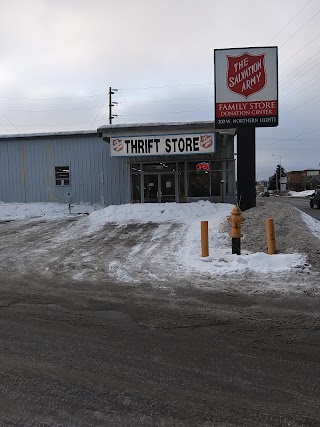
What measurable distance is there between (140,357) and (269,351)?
4.48 ft

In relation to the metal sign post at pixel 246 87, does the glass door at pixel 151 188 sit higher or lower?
lower

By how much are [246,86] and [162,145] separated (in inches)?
246

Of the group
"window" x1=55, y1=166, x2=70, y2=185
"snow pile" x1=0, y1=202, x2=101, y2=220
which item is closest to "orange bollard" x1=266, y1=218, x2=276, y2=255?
"snow pile" x1=0, y1=202, x2=101, y2=220

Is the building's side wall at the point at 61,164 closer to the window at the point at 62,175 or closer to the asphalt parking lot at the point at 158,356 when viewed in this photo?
the window at the point at 62,175

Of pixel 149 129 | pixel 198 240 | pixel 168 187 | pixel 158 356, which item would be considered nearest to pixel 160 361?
pixel 158 356

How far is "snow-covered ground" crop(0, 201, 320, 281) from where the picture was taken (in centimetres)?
797

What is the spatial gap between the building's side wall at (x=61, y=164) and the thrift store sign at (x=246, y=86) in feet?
30.3

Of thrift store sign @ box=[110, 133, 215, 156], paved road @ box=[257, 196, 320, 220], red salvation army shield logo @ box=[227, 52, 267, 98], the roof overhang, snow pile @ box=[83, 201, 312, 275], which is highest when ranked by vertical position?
red salvation army shield logo @ box=[227, 52, 267, 98]

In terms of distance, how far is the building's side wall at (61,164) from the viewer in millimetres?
24484

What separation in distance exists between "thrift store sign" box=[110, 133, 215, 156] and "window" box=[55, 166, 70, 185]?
197 inches

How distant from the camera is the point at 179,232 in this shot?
A: 45.2 ft

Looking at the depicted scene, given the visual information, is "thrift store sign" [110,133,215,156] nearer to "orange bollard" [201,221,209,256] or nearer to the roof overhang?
the roof overhang

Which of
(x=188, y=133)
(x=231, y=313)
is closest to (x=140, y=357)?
(x=231, y=313)

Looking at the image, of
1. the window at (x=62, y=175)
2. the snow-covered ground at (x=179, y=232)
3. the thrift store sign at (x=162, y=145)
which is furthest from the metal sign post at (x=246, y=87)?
the window at (x=62, y=175)
